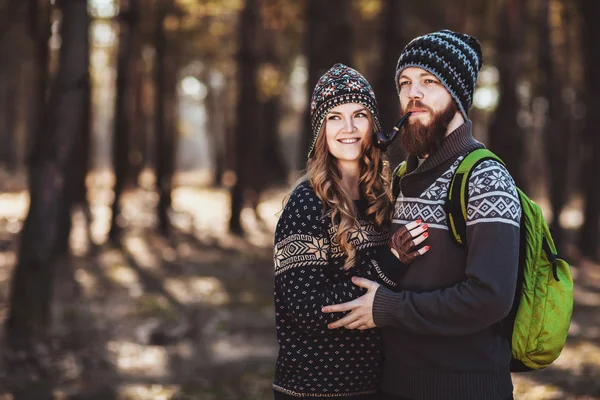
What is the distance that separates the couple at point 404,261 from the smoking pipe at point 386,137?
42mm

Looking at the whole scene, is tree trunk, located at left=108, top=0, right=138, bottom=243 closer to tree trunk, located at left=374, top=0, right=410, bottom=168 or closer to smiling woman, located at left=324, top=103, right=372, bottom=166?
tree trunk, located at left=374, top=0, right=410, bottom=168

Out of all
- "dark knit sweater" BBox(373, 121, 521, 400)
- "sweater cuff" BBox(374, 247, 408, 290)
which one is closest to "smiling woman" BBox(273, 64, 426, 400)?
"sweater cuff" BBox(374, 247, 408, 290)

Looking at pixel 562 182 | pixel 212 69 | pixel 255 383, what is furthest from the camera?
pixel 212 69

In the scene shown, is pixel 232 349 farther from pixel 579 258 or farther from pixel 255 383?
pixel 579 258

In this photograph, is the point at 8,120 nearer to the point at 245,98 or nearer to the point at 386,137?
the point at 245,98

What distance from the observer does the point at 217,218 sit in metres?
26.3

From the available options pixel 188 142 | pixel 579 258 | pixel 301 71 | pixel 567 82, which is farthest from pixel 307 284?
pixel 188 142

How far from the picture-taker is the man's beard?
3828 mm

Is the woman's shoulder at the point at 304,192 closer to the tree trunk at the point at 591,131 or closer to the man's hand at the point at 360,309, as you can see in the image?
the man's hand at the point at 360,309

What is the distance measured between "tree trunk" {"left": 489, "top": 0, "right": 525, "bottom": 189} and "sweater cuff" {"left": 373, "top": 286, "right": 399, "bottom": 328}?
11355mm

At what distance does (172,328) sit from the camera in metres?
11.3

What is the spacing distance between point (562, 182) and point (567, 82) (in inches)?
478

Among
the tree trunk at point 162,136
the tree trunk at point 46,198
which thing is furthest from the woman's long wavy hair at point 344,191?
the tree trunk at point 162,136

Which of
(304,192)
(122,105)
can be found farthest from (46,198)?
(122,105)
